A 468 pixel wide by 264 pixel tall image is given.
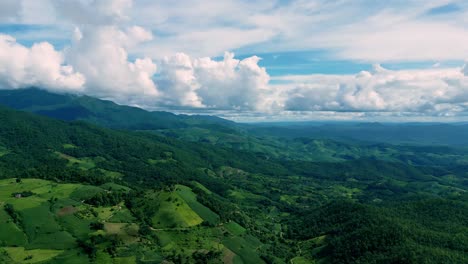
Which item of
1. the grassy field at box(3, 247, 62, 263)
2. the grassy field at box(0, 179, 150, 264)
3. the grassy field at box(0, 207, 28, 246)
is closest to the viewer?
the grassy field at box(3, 247, 62, 263)

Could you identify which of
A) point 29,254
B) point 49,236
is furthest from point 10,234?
point 29,254

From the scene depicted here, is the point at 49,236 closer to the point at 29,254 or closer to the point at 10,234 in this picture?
the point at 29,254

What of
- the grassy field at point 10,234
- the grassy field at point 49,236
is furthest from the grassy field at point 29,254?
the grassy field at point 10,234

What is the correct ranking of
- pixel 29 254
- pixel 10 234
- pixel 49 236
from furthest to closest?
pixel 49 236, pixel 10 234, pixel 29 254

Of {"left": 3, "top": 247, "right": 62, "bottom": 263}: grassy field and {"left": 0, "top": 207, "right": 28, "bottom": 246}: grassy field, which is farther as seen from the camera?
{"left": 0, "top": 207, "right": 28, "bottom": 246}: grassy field

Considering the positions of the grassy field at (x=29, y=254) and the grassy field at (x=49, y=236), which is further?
the grassy field at (x=49, y=236)

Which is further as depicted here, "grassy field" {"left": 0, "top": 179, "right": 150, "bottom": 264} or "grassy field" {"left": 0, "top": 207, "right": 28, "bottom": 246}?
"grassy field" {"left": 0, "top": 207, "right": 28, "bottom": 246}

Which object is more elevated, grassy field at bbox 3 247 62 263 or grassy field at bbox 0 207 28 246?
grassy field at bbox 0 207 28 246

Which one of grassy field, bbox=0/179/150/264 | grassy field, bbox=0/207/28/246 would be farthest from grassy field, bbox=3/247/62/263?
grassy field, bbox=0/207/28/246

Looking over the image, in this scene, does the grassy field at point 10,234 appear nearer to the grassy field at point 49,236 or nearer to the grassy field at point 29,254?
the grassy field at point 49,236

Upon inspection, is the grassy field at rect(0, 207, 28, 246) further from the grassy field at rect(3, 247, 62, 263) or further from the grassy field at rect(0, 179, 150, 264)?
the grassy field at rect(3, 247, 62, 263)

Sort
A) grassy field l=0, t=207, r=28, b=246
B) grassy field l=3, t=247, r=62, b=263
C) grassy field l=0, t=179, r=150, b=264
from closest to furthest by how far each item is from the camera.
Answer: grassy field l=3, t=247, r=62, b=263 < grassy field l=0, t=179, r=150, b=264 < grassy field l=0, t=207, r=28, b=246
